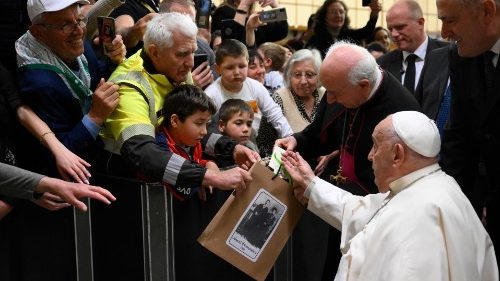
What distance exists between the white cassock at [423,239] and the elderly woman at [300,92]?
2532 mm

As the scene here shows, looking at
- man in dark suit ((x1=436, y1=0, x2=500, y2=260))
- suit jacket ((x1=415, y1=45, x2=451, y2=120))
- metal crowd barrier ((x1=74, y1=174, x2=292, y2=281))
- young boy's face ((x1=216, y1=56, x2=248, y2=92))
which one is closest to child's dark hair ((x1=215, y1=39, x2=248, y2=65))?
young boy's face ((x1=216, y1=56, x2=248, y2=92))

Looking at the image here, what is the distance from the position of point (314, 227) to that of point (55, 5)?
75.4 inches

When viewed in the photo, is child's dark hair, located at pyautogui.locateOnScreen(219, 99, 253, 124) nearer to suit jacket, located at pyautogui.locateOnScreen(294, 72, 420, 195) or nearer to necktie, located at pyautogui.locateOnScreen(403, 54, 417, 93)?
suit jacket, located at pyautogui.locateOnScreen(294, 72, 420, 195)

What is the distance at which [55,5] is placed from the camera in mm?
3918

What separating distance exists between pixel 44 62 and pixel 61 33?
0.16m

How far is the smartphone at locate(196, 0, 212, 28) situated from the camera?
6.15 metres

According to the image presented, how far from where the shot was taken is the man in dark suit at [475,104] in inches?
142

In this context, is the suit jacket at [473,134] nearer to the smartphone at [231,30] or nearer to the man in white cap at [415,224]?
the man in white cap at [415,224]

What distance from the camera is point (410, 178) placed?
337 cm

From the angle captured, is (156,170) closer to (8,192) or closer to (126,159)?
(126,159)

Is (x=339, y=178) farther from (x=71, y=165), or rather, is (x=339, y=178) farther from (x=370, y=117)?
(x=71, y=165)

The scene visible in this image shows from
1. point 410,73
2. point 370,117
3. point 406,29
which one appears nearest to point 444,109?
point 410,73

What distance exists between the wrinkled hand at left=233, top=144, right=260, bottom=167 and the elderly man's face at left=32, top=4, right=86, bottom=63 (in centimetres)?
96

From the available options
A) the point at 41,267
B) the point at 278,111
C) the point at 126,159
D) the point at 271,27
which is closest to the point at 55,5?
the point at 126,159
